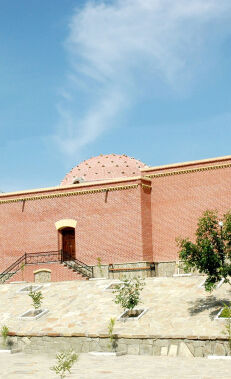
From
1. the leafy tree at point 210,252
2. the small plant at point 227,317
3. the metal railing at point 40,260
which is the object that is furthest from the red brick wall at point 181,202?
the small plant at point 227,317

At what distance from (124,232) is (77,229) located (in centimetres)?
304

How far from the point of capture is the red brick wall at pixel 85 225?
27672mm

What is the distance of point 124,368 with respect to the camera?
12.1 m

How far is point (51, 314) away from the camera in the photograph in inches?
725

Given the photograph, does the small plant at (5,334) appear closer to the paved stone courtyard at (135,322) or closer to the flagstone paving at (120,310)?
the paved stone courtyard at (135,322)

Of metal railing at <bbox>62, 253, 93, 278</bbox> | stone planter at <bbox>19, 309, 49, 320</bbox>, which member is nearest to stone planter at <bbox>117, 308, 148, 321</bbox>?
stone planter at <bbox>19, 309, 49, 320</bbox>

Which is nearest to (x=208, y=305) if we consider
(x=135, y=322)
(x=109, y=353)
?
(x=135, y=322)

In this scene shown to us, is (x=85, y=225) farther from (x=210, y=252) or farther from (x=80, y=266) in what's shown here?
(x=210, y=252)

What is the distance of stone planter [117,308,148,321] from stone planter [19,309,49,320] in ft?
11.2

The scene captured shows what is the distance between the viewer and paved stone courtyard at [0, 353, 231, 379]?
428 inches

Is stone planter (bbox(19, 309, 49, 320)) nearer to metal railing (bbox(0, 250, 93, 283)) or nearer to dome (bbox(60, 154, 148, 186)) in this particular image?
metal railing (bbox(0, 250, 93, 283))

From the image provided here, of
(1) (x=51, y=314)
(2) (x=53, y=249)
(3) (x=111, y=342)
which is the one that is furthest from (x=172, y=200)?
(3) (x=111, y=342)

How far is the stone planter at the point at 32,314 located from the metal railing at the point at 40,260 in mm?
9106

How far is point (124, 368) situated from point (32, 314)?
7612 mm
